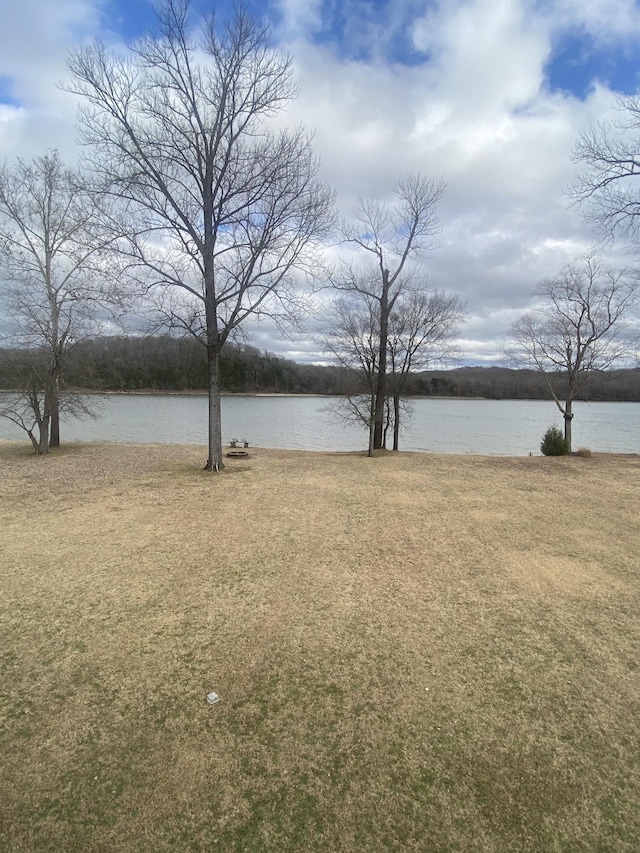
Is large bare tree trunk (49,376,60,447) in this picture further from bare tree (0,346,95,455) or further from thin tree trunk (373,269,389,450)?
thin tree trunk (373,269,389,450)

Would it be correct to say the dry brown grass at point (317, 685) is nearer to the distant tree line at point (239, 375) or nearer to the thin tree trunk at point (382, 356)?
the distant tree line at point (239, 375)

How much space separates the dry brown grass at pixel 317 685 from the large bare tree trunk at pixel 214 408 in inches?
148

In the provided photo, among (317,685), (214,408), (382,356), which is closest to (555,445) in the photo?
(382,356)

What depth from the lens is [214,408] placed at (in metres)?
9.86

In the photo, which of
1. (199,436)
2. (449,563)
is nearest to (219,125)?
(449,563)

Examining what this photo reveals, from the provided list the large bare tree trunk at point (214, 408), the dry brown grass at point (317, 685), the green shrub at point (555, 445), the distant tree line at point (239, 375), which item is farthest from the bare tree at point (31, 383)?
the green shrub at point (555, 445)

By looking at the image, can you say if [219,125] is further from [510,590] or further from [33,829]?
[33,829]

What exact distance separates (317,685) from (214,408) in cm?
770

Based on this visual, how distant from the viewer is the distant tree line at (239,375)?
12250 mm

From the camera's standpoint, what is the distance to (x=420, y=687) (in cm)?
281

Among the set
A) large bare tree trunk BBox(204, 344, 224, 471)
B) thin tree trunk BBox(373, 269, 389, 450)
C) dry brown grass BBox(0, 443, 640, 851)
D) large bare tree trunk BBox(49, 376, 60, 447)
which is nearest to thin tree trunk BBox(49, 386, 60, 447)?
large bare tree trunk BBox(49, 376, 60, 447)

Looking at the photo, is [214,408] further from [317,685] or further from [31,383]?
[317,685]

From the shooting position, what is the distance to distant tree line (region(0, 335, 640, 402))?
12.2m

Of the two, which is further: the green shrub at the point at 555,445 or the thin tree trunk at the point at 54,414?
the green shrub at the point at 555,445
